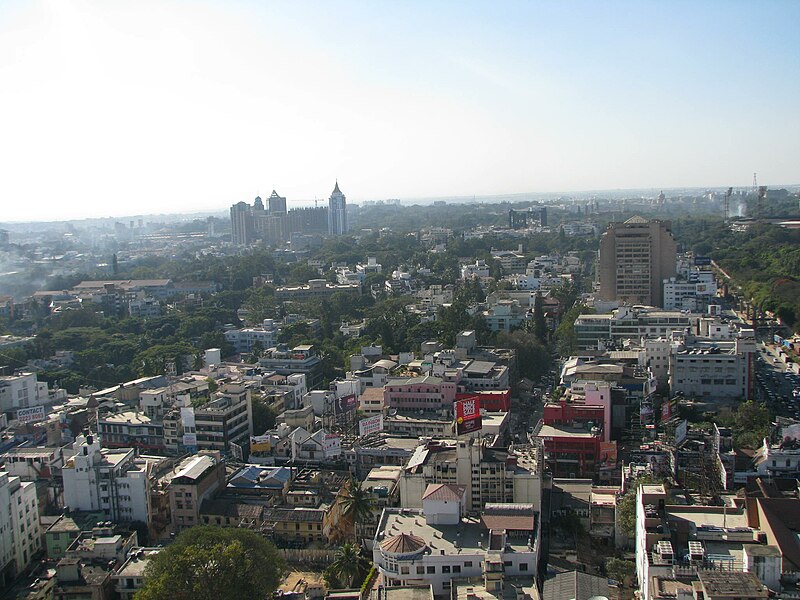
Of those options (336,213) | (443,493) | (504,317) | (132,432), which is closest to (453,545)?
(443,493)

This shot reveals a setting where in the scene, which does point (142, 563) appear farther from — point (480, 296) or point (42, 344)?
point (480, 296)

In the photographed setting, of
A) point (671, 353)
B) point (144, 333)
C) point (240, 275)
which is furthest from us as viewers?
point (240, 275)

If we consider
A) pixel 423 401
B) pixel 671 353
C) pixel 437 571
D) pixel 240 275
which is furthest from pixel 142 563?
pixel 240 275

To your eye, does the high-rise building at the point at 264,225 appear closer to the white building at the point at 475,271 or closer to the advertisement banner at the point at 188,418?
the white building at the point at 475,271

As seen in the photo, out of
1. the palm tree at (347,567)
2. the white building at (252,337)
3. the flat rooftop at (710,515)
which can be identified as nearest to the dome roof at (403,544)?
the palm tree at (347,567)

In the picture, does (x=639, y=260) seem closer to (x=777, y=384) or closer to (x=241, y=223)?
(x=777, y=384)

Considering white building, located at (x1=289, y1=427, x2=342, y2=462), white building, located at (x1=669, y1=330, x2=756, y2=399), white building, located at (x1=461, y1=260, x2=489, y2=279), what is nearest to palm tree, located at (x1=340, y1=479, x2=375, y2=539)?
white building, located at (x1=289, y1=427, x2=342, y2=462)

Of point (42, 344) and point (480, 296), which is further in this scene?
point (480, 296)

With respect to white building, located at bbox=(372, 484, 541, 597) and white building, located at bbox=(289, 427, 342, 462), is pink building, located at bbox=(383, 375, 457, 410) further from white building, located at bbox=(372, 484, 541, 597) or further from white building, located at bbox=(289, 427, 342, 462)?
white building, located at bbox=(372, 484, 541, 597)
